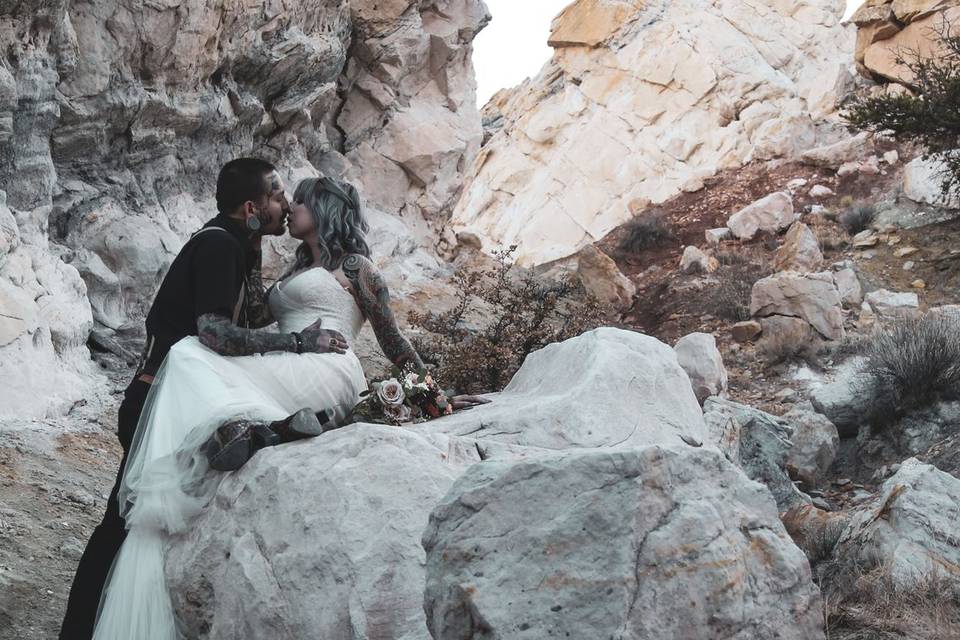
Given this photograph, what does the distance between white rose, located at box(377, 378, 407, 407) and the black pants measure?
3.19 ft

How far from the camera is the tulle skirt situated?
136 inches

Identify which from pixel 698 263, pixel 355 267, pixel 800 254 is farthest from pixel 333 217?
pixel 698 263

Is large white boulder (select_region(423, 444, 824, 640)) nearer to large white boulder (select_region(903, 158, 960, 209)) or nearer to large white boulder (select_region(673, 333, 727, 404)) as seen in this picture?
large white boulder (select_region(673, 333, 727, 404))

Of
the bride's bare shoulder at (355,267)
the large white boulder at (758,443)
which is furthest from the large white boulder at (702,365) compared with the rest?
the bride's bare shoulder at (355,267)

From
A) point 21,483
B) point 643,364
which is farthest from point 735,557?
point 21,483

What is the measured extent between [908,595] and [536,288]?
24.1 feet

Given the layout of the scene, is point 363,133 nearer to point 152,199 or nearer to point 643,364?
point 152,199

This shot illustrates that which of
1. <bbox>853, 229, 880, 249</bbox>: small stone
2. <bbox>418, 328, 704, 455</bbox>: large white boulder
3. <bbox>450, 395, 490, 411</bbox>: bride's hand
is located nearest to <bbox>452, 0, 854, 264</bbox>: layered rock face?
<bbox>853, 229, 880, 249</bbox>: small stone

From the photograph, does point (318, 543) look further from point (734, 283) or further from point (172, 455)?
point (734, 283)

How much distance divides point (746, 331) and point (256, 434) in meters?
9.31

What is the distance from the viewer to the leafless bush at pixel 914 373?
24.4 feet

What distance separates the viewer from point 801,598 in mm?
2729

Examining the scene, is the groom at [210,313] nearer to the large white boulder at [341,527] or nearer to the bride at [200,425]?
the bride at [200,425]

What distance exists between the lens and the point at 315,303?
4523 mm
